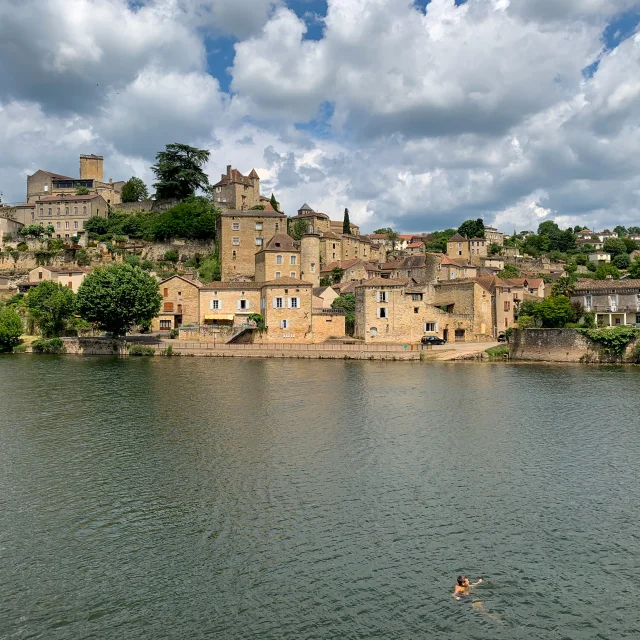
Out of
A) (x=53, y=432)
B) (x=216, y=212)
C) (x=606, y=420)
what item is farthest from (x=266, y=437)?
(x=216, y=212)

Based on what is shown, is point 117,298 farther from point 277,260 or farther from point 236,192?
point 236,192

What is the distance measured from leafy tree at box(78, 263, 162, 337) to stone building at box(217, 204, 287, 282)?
15.5m

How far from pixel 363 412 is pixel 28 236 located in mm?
62412

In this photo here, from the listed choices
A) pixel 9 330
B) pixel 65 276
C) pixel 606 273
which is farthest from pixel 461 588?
pixel 606 273

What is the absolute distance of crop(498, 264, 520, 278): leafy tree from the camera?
266 ft

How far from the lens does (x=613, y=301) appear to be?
52.7 m

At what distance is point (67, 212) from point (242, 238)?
26.8m

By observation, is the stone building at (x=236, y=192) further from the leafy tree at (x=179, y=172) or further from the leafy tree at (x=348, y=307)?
the leafy tree at (x=348, y=307)

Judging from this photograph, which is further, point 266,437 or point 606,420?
point 606,420

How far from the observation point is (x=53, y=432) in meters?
24.9

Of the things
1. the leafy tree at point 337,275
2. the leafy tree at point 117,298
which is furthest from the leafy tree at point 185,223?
the leafy tree at point 117,298

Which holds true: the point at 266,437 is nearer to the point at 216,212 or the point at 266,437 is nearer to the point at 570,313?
the point at 570,313

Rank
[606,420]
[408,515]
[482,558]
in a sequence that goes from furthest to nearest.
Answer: [606,420] → [408,515] → [482,558]

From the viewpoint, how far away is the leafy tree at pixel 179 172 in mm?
81250
